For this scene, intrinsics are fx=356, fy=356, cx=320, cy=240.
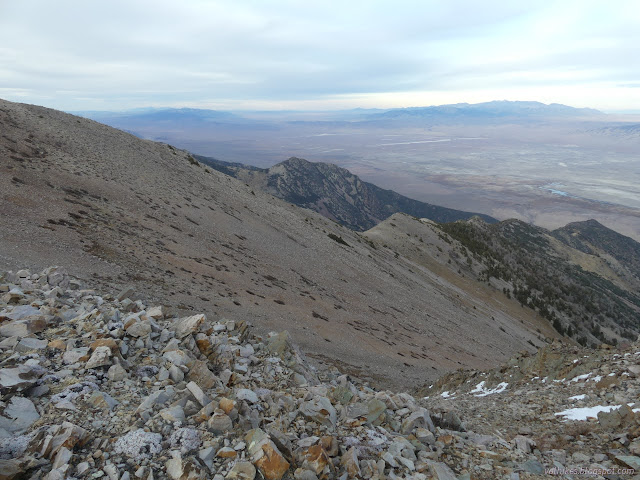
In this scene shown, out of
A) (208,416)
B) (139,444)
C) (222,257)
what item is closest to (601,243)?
(222,257)

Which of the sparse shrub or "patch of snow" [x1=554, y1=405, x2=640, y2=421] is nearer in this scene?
"patch of snow" [x1=554, y1=405, x2=640, y2=421]

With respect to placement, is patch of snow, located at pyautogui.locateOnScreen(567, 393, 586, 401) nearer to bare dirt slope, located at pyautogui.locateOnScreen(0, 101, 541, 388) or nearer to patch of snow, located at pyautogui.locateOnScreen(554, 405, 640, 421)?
patch of snow, located at pyautogui.locateOnScreen(554, 405, 640, 421)

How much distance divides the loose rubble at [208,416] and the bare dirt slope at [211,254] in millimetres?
6790

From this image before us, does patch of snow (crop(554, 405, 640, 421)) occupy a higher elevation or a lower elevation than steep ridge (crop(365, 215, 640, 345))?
higher

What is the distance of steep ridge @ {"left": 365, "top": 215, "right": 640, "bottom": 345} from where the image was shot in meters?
63.2

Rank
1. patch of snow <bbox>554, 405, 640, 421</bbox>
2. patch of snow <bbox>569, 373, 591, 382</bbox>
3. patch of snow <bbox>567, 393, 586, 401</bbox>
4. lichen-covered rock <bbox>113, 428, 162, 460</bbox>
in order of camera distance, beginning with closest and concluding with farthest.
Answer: lichen-covered rock <bbox>113, 428, 162, 460</bbox>, patch of snow <bbox>554, 405, 640, 421</bbox>, patch of snow <bbox>567, 393, 586, 401</bbox>, patch of snow <bbox>569, 373, 591, 382</bbox>

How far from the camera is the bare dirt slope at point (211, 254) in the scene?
17.9 meters

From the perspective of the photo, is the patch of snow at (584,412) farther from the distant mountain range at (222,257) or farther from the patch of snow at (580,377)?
the distant mountain range at (222,257)

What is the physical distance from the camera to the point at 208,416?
6.44 m

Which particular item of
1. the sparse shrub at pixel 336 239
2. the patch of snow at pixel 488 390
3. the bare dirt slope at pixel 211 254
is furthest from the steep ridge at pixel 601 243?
the patch of snow at pixel 488 390

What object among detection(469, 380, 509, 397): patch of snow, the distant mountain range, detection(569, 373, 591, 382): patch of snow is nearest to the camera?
detection(569, 373, 591, 382): patch of snow

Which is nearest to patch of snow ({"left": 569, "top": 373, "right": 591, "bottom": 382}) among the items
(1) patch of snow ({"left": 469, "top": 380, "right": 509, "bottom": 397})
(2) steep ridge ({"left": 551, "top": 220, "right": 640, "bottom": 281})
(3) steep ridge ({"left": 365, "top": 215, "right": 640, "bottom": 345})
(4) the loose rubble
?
(4) the loose rubble

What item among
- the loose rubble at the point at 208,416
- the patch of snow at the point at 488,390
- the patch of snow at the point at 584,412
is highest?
the loose rubble at the point at 208,416

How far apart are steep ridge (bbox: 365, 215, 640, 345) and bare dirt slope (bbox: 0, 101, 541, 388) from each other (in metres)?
20.3
